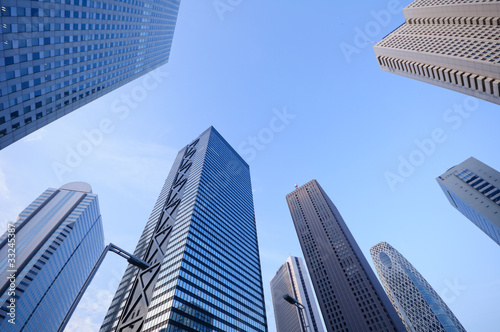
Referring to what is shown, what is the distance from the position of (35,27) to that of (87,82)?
2190 centimetres

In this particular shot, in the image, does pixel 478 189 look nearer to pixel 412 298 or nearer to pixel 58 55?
pixel 412 298

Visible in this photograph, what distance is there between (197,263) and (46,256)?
9324 cm

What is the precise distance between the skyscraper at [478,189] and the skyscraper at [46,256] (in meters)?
180

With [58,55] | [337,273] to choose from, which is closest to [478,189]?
[337,273]

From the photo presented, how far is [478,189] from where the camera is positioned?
334 feet

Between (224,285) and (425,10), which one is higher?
(425,10)

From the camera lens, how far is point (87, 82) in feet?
223

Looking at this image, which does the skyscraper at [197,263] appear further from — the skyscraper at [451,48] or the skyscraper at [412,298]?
the skyscraper at [412,298]

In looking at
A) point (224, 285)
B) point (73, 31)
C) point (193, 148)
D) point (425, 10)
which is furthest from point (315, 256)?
point (73, 31)

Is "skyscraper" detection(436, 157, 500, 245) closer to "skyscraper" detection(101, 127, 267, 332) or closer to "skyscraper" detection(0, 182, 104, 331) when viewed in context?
"skyscraper" detection(101, 127, 267, 332)

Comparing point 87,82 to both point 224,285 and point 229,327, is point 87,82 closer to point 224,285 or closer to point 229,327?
point 224,285

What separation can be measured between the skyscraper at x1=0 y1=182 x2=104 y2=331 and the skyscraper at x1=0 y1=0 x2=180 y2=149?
295 ft

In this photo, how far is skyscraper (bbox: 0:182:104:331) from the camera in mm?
109312

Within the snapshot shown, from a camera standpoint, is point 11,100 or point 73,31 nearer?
point 11,100
